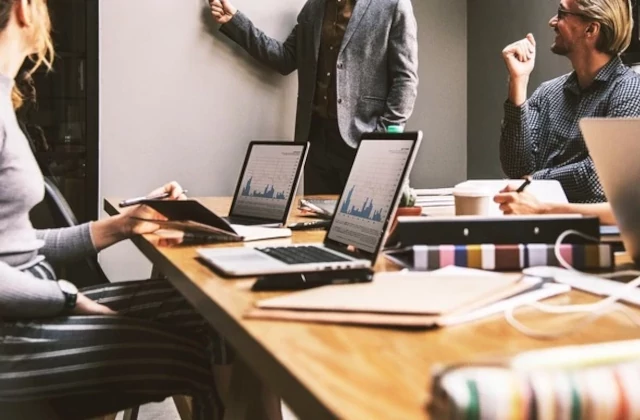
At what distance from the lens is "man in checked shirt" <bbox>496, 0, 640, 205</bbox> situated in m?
2.39

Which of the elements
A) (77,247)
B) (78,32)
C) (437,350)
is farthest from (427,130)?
(437,350)

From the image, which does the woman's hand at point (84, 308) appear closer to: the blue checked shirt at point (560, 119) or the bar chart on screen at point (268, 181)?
the bar chart on screen at point (268, 181)

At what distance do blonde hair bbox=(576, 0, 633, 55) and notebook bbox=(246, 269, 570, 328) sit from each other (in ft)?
6.18

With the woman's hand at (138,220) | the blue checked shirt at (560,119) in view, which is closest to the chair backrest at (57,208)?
the woman's hand at (138,220)

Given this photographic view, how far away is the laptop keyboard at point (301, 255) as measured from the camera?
38.9 inches

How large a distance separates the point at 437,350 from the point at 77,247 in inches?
43.3

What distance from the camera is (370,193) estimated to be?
113 centimetres

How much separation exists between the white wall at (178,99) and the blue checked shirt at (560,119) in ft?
3.83

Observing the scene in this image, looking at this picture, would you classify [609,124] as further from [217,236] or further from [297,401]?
[217,236]

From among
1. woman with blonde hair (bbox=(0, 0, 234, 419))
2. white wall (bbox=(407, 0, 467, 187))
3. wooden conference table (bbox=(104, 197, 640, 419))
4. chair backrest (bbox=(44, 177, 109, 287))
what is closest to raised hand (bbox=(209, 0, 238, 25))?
white wall (bbox=(407, 0, 467, 187))

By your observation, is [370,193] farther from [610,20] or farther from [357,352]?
[610,20]

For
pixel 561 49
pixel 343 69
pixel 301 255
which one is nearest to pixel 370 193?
pixel 301 255

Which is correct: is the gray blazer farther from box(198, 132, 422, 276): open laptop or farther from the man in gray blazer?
box(198, 132, 422, 276): open laptop

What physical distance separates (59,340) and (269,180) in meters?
0.77
